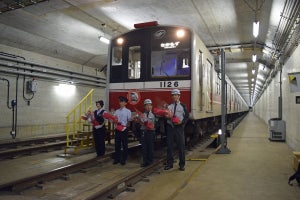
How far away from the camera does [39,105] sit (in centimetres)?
1344

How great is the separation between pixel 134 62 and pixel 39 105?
743 centimetres

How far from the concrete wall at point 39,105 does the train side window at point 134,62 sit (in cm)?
644

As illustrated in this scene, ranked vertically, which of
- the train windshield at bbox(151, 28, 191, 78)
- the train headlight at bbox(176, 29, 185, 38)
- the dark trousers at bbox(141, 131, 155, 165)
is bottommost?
the dark trousers at bbox(141, 131, 155, 165)

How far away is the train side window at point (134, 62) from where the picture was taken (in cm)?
774

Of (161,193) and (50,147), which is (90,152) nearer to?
(50,147)

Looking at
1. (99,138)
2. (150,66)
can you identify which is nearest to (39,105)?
(99,138)

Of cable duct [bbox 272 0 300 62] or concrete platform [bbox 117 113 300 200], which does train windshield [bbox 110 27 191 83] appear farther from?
cable duct [bbox 272 0 300 62]

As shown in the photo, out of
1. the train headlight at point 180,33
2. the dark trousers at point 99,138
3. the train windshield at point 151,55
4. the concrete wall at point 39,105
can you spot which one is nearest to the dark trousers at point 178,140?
the train windshield at point 151,55

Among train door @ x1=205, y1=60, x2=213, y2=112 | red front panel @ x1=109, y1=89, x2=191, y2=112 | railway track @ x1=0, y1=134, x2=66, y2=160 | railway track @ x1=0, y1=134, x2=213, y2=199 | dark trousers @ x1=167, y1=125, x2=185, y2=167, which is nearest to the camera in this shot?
railway track @ x1=0, y1=134, x2=213, y2=199

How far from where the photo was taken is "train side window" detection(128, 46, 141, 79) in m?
7.74

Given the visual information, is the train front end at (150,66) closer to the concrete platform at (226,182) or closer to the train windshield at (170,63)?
the train windshield at (170,63)

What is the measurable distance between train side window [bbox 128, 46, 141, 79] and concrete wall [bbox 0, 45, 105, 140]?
6.44 metres

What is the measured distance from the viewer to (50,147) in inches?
398

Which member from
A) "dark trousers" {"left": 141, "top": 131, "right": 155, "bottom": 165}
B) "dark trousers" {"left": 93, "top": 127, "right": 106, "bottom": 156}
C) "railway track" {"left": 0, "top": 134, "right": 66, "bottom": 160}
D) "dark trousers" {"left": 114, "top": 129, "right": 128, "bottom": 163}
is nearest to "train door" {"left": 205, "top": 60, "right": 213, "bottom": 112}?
"dark trousers" {"left": 141, "top": 131, "right": 155, "bottom": 165}
